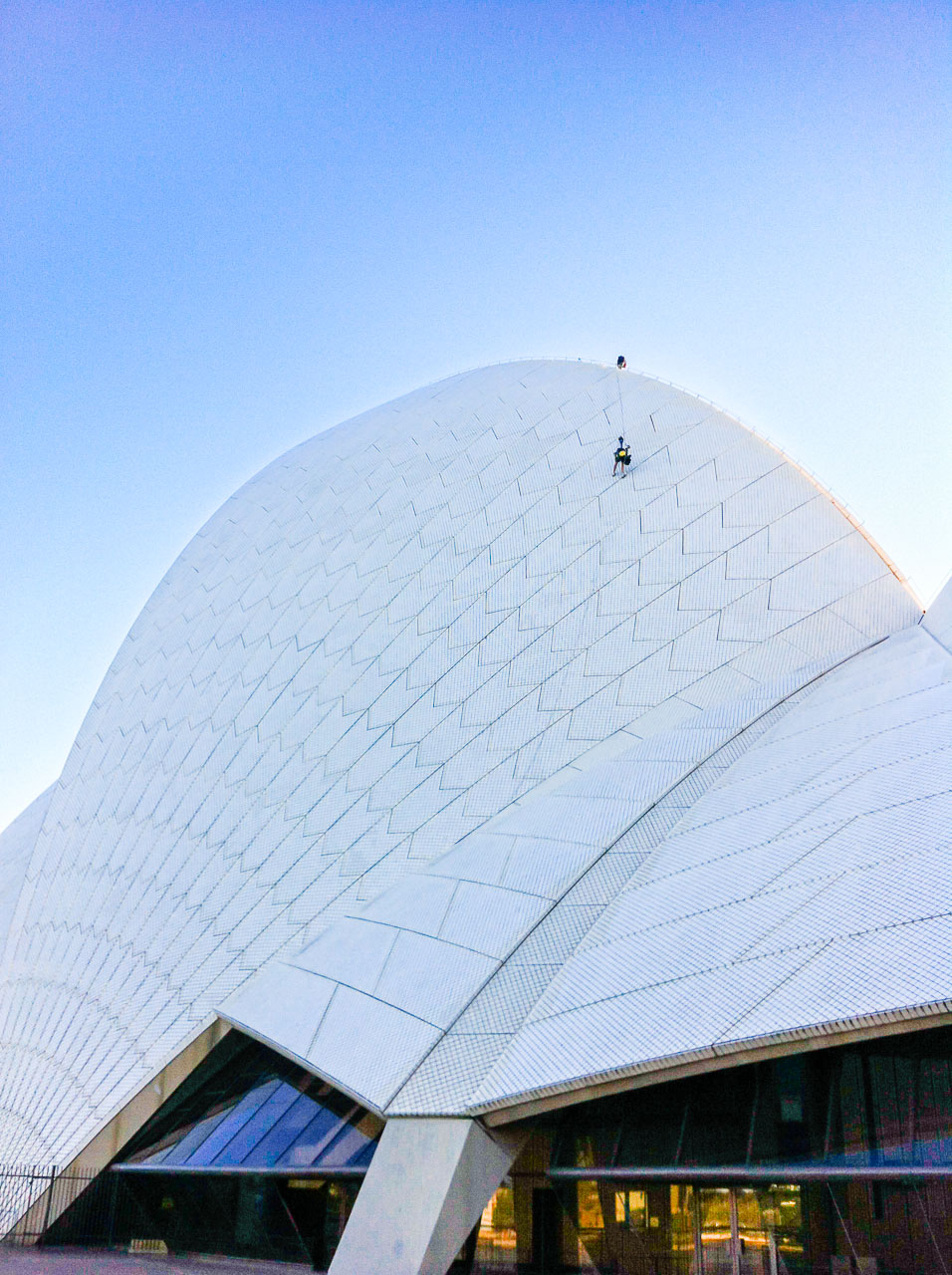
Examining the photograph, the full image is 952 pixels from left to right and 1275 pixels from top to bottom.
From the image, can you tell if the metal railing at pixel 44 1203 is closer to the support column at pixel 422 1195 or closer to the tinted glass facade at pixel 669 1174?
the tinted glass facade at pixel 669 1174

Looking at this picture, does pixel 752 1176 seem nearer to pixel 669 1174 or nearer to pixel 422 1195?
pixel 669 1174

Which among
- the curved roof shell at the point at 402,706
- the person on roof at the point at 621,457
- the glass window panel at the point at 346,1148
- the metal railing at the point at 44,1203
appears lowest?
the metal railing at the point at 44,1203

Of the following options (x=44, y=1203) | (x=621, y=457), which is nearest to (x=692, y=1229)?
(x=44, y=1203)

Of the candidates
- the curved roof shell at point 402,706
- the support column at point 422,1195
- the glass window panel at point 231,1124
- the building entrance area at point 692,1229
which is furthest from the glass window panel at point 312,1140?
the building entrance area at point 692,1229

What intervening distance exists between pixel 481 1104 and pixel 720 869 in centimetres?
405

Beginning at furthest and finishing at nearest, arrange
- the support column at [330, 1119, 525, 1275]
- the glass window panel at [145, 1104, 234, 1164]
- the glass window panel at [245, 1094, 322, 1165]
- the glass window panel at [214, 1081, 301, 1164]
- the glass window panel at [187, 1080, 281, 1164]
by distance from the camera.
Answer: the glass window panel at [145, 1104, 234, 1164] → the glass window panel at [187, 1080, 281, 1164] → the glass window panel at [214, 1081, 301, 1164] → the glass window panel at [245, 1094, 322, 1165] → the support column at [330, 1119, 525, 1275]

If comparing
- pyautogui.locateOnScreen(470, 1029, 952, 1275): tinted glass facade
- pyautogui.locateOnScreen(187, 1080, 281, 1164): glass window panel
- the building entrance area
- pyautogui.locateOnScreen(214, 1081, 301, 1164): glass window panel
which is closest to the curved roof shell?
pyautogui.locateOnScreen(214, 1081, 301, 1164): glass window panel

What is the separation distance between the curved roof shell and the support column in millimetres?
671

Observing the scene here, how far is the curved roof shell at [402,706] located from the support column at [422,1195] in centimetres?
67

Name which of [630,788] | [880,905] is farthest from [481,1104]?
[630,788]

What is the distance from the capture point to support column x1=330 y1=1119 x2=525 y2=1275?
10703mm

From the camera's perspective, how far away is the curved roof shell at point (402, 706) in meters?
15.6

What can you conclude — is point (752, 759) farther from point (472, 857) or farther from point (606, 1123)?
point (606, 1123)

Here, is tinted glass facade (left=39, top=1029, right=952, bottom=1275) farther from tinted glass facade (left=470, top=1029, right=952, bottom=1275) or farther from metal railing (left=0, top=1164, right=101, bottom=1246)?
metal railing (left=0, top=1164, right=101, bottom=1246)
